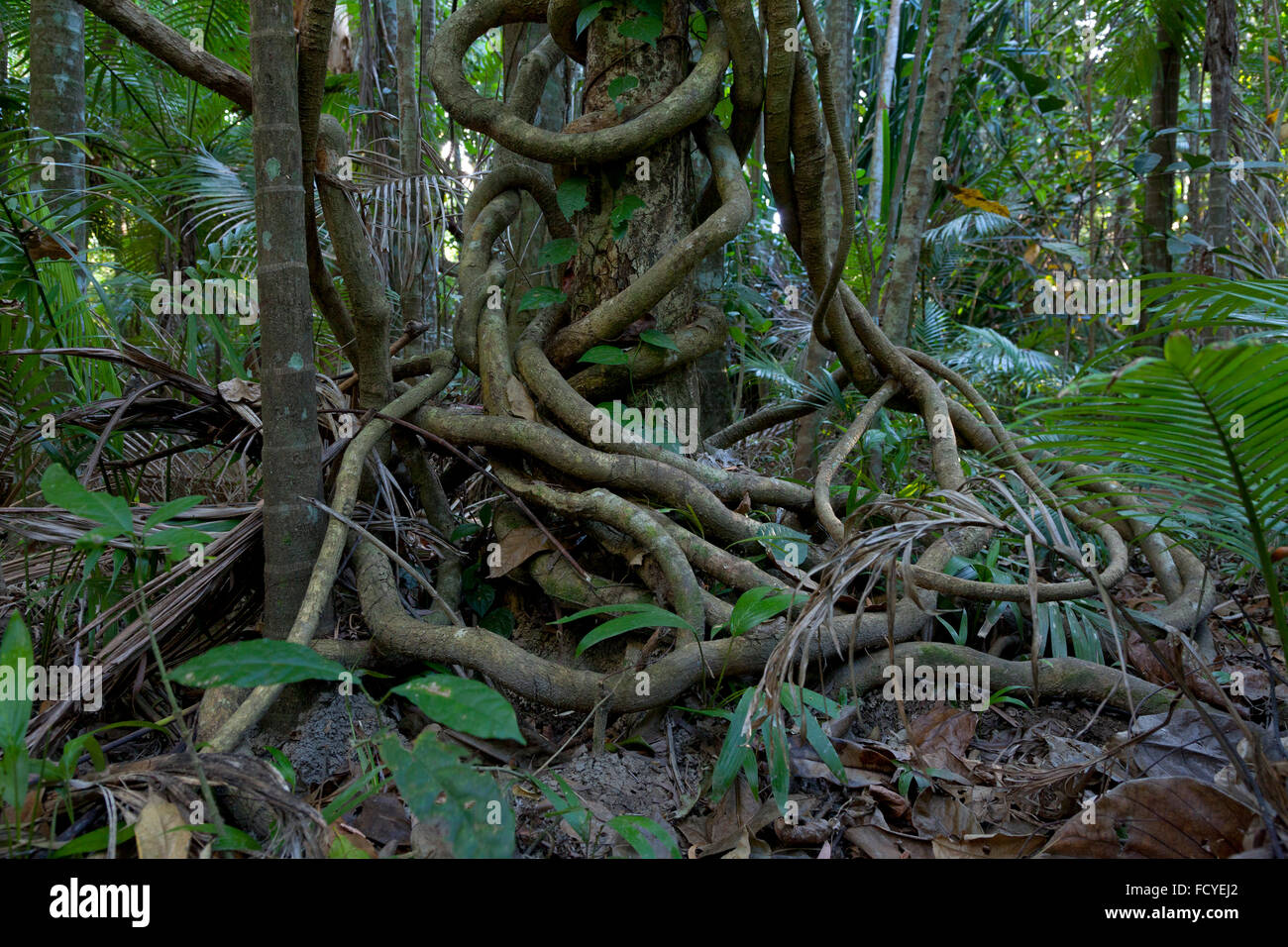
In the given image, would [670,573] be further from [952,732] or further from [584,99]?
[584,99]

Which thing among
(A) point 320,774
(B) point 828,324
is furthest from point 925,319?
(A) point 320,774

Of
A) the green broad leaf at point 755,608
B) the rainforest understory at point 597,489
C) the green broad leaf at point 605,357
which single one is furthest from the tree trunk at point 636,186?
the green broad leaf at point 755,608

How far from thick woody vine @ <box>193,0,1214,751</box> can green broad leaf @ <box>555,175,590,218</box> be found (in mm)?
59

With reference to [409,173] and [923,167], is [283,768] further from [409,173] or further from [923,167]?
[923,167]

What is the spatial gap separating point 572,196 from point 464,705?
1404 millimetres

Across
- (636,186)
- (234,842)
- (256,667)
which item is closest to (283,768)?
(234,842)

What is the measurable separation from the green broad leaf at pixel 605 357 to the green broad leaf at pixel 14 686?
4.00 ft

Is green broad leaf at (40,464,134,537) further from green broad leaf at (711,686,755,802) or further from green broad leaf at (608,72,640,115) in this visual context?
green broad leaf at (608,72,640,115)

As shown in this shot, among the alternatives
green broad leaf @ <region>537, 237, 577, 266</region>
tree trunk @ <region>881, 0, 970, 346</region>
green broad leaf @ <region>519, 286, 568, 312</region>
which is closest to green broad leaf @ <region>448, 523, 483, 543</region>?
green broad leaf @ <region>519, 286, 568, 312</region>

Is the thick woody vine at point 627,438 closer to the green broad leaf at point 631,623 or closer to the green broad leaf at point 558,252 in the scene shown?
the green broad leaf at point 558,252

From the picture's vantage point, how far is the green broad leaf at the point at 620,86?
2117 mm

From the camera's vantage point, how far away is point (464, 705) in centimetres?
111

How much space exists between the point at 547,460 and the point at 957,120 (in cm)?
566

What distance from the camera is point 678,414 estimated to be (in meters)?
2.21
